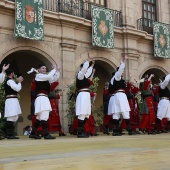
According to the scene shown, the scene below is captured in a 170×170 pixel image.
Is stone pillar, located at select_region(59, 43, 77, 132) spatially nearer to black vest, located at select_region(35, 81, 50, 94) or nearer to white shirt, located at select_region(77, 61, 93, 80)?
white shirt, located at select_region(77, 61, 93, 80)

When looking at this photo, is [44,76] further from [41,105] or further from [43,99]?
[41,105]

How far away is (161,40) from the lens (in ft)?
53.3

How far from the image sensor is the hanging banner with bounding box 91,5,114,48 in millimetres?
13797

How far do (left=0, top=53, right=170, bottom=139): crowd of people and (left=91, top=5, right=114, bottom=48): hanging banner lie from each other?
12.9 ft

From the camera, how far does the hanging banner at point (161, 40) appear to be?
1600cm

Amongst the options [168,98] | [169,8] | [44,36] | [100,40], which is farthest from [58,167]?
[169,8]

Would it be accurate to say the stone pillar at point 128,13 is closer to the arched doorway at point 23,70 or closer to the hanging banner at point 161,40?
the hanging banner at point 161,40

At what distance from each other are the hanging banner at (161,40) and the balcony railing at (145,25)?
396mm

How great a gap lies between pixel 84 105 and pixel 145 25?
31.3 feet

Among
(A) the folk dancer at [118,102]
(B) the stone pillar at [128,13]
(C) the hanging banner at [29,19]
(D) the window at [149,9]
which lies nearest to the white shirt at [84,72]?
(A) the folk dancer at [118,102]

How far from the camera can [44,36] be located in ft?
41.0

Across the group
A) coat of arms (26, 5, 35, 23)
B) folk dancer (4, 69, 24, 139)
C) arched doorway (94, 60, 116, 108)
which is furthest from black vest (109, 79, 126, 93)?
arched doorway (94, 60, 116, 108)

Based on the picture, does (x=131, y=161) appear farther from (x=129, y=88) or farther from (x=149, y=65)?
(x=149, y=65)

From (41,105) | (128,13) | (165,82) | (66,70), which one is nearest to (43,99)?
(41,105)
